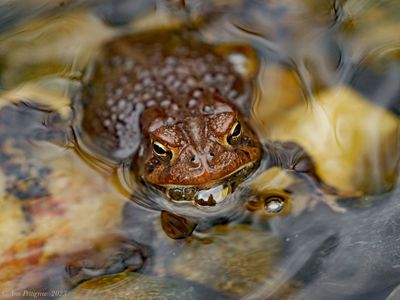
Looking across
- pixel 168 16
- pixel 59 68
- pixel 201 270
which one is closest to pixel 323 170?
pixel 201 270

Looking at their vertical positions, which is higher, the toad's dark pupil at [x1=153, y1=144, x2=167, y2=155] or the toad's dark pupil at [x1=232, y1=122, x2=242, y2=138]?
the toad's dark pupil at [x1=232, y1=122, x2=242, y2=138]

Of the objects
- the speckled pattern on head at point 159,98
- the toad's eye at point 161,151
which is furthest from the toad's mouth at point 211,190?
the toad's eye at point 161,151

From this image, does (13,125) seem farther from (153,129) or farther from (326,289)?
(326,289)

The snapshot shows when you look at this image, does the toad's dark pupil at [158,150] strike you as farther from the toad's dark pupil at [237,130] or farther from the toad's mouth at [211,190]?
the toad's dark pupil at [237,130]

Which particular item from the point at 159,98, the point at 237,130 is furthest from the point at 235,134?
the point at 159,98

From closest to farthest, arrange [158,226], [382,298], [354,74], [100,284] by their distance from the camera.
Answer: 1. [382,298]
2. [100,284]
3. [158,226]
4. [354,74]

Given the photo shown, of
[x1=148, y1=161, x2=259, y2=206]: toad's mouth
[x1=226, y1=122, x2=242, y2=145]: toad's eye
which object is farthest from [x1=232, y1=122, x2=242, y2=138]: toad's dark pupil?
[x1=148, y1=161, x2=259, y2=206]: toad's mouth

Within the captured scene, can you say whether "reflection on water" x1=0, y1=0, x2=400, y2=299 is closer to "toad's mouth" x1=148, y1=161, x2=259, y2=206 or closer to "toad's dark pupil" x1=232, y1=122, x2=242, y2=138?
"toad's mouth" x1=148, y1=161, x2=259, y2=206
